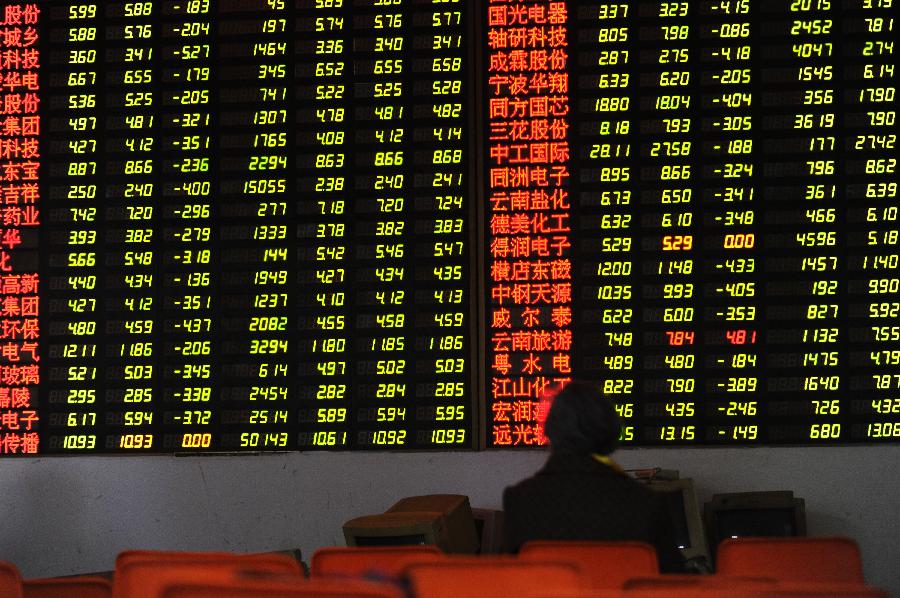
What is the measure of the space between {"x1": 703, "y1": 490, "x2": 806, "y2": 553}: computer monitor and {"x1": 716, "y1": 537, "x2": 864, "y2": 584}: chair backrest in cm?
246

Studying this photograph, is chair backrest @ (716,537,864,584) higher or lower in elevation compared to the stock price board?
lower

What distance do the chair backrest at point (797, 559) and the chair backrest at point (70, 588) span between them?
1.77 m

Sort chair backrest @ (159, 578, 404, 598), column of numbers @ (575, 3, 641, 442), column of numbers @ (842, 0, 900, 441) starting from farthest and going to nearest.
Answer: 1. column of numbers @ (575, 3, 641, 442)
2. column of numbers @ (842, 0, 900, 441)
3. chair backrest @ (159, 578, 404, 598)

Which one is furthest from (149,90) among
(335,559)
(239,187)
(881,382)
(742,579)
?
(742,579)

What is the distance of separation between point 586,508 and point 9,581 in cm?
158

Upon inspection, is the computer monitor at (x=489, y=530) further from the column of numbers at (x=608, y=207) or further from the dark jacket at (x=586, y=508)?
the dark jacket at (x=586, y=508)

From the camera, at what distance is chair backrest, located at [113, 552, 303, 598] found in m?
2.26

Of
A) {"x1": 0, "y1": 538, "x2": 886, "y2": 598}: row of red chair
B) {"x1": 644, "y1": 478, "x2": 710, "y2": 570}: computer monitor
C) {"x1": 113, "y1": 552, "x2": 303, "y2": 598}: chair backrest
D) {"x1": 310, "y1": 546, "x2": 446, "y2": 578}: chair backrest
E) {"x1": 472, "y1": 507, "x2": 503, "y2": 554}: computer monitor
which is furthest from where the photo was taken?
{"x1": 472, "y1": 507, "x2": 503, "y2": 554}: computer monitor

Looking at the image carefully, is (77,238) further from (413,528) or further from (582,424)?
(582,424)

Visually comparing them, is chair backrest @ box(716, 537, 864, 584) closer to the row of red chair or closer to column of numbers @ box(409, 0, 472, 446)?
the row of red chair

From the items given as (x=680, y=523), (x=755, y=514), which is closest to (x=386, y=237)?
(x=680, y=523)

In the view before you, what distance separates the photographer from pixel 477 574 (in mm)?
2150

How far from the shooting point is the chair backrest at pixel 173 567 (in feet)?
7.42

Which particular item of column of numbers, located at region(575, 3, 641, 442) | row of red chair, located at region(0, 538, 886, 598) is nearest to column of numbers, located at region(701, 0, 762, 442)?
column of numbers, located at region(575, 3, 641, 442)
